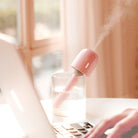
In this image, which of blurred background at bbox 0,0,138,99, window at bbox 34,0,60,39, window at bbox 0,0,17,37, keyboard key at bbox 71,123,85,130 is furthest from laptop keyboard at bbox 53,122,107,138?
window at bbox 34,0,60,39

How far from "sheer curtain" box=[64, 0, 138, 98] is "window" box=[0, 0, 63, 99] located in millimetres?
183

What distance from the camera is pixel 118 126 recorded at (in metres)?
0.80

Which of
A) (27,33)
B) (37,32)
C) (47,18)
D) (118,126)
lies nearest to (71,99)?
(118,126)

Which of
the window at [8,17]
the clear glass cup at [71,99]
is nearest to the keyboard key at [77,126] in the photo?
the clear glass cup at [71,99]

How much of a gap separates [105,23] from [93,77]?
1.14 ft

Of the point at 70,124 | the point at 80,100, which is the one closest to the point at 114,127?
the point at 70,124

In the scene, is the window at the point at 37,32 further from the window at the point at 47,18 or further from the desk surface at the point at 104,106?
the desk surface at the point at 104,106

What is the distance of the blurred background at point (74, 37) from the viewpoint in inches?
84.0

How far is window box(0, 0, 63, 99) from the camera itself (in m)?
2.11

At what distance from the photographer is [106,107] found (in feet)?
3.74

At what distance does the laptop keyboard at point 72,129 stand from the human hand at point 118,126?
47 mm

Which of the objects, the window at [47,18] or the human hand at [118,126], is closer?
the human hand at [118,126]

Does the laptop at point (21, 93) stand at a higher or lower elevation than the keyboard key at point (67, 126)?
higher

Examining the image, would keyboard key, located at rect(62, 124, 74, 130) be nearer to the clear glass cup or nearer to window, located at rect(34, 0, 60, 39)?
the clear glass cup
